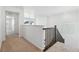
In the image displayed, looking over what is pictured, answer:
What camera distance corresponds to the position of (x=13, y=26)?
1767 millimetres

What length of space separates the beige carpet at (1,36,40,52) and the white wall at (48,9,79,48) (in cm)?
48

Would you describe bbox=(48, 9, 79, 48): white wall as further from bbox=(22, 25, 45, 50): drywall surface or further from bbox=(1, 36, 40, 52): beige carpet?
bbox=(1, 36, 40, 52): beige carpet

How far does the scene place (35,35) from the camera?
179 cm

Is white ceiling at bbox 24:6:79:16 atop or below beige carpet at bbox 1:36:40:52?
atop

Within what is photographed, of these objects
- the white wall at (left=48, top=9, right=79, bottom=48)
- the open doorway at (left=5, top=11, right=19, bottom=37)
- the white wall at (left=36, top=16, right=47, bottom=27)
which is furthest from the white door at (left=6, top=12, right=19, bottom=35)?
the white wall at (left=48, top=9, right=79, bottom=48)

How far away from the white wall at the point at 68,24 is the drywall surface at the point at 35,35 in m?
0.20

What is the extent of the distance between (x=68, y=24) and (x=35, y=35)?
22.4 inches

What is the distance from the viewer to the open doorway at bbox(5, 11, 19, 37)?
173 centimetres

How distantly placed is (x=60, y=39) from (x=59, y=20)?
1.03 ft

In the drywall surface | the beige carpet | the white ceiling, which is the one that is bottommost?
the beige carpet

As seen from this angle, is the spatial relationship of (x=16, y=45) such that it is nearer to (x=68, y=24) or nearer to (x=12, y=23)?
(x=12, y=23)

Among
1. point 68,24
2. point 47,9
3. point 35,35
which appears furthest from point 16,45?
point 68,24
